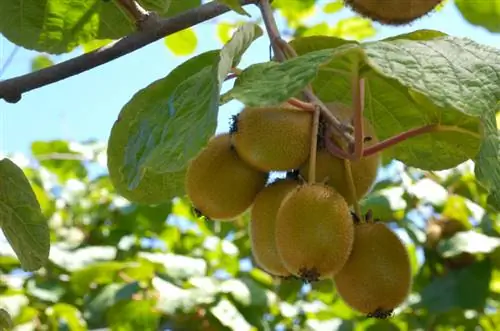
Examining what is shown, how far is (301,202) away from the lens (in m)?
1.01

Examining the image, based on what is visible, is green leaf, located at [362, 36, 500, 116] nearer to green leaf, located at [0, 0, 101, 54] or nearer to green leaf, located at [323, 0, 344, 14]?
green leaf, located at [0, 0, 101, 54]

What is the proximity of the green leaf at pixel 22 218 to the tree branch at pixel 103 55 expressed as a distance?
5.8 inches

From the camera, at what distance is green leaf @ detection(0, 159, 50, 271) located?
1387 millimetres

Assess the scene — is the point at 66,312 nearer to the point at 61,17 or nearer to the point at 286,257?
the point at 61,17

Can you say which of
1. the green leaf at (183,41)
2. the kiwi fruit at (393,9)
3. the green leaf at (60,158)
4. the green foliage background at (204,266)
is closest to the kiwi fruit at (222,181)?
the kiwi fruit at (393,9)

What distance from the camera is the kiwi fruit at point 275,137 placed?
41.8 inches

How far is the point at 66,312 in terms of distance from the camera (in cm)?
252

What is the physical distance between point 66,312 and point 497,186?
5.88 ft

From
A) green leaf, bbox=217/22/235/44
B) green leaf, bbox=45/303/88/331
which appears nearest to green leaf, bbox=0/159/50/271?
green leaf, bbox=45/303/88/331

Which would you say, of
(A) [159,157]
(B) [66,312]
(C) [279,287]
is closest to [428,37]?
(A) [159,157]

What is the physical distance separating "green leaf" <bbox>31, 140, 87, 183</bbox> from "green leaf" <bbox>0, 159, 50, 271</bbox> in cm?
193

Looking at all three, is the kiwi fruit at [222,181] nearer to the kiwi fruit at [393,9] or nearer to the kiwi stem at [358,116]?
the kiwi stem at [358,116]

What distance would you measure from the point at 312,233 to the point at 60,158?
253cm

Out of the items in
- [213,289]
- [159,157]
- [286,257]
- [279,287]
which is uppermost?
[159,157]
